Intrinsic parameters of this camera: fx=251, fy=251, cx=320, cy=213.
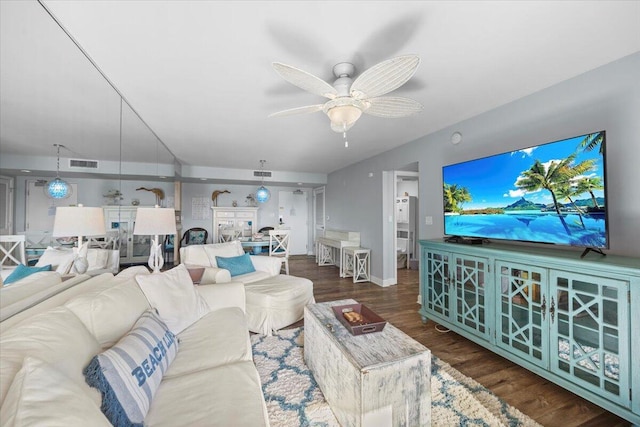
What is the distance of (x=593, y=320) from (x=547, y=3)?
1.83 meters

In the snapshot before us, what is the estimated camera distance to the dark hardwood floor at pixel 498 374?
1.55 m

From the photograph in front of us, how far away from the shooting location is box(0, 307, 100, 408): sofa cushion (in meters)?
0.77

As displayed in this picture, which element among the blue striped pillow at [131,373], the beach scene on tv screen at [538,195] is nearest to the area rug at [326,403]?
the blue striped pillow at [131,373]

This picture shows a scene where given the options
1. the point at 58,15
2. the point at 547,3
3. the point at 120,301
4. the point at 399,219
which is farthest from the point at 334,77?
the point at 399,219

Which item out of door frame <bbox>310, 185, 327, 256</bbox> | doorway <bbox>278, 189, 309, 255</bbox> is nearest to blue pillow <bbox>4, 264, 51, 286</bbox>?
door frame <bbox>310, 185, 327, 256</bbox>

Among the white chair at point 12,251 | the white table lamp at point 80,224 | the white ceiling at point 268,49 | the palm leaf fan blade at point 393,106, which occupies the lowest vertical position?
Result: the white chair at point 12,251

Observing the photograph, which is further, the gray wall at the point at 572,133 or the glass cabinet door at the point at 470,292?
the glass cabinet door at the point at 470,292

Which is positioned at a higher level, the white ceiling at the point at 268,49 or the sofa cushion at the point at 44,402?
the white ceiling at the point at 268,49

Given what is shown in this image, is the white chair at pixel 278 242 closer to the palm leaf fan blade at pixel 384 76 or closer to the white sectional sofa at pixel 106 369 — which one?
the white sectional sofa at pixel 106 369

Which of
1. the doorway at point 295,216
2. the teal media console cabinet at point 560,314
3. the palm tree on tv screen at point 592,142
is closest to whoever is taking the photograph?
the teal media console cabinet at point 560,314

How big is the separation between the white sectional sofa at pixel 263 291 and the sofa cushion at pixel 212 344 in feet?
2.13

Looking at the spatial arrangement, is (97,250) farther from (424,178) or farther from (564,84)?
(564,84)

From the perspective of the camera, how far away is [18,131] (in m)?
1.09

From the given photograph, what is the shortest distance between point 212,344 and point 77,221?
3.43 ft
